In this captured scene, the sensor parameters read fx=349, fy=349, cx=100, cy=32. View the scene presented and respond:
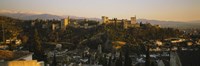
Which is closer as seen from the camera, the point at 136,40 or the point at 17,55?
the point at 17,55

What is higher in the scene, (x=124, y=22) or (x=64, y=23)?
(x=124, y=22)

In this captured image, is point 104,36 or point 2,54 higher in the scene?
point 2,54

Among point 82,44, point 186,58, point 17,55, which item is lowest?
point 82,44

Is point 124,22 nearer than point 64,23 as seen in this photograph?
Yes

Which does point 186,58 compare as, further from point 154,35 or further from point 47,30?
point 47,30

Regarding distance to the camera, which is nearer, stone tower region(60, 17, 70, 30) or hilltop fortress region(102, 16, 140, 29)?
hilltop fortress region(102, 16, 140, 29)

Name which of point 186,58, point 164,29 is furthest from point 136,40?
point 186,58

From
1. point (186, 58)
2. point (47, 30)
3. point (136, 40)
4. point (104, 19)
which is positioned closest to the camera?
point (186, 58)

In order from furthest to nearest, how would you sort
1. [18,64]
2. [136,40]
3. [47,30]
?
[47,30]
[136,40]
[18,64]

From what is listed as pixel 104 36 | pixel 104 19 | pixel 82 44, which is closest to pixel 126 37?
pixel 104 36

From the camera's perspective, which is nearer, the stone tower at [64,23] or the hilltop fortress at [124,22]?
the hilltop fortress at [124,22]
